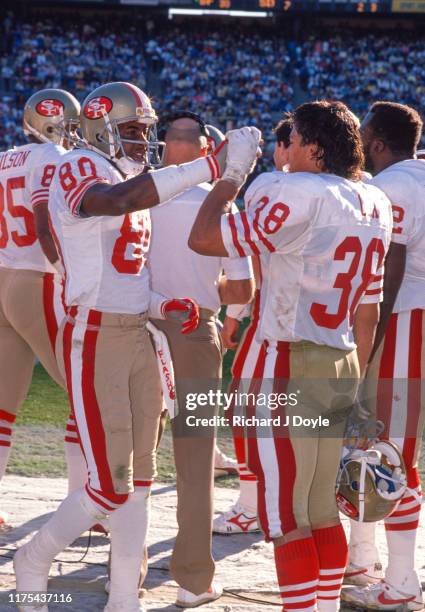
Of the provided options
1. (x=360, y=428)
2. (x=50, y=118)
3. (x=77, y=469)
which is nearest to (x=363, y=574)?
(x=360, y=428)

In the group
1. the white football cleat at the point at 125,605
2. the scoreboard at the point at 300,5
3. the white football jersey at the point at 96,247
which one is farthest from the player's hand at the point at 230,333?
the scoreboard at the point at 300,5

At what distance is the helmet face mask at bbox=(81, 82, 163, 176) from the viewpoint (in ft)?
12.0

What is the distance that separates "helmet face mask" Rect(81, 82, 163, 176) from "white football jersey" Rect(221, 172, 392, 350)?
29.6 inches

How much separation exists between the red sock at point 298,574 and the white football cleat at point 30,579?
104 centimetres

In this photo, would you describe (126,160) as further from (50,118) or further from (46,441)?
(46,441)

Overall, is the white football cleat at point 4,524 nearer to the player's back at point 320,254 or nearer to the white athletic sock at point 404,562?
the white athletic sock at point 404,562

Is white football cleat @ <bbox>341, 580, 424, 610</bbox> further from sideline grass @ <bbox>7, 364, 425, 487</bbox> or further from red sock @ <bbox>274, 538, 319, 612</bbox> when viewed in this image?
sideline grass @ <bbox>7, 364, 425, 487</bbox>

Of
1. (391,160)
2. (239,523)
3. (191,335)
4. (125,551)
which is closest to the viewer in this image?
(125,551)

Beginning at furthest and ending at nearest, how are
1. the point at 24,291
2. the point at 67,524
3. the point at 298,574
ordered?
the point at 24,291 → the point at 67,524 → the point at 298,574

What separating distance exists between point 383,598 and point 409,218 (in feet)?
5.38

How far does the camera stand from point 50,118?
16.4 feet

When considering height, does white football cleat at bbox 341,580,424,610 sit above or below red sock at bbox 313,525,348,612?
below

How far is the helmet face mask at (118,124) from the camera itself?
3.67 metres

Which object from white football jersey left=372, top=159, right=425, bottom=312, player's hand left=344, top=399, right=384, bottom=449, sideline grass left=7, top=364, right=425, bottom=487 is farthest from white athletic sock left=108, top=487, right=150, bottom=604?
sideline grass left=7, top=364, right=425, bottom=487
